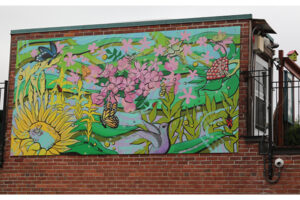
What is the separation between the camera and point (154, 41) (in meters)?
13.4

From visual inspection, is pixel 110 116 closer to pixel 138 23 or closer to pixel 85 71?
pixel 85 71

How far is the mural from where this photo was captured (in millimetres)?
12789

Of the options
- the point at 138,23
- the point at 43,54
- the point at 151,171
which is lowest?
the point at 151,171

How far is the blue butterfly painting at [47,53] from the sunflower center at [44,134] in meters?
1.40

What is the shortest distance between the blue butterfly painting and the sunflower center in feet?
4.61

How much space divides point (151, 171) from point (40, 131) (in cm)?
260

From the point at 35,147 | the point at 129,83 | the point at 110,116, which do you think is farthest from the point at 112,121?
the point at 35,147

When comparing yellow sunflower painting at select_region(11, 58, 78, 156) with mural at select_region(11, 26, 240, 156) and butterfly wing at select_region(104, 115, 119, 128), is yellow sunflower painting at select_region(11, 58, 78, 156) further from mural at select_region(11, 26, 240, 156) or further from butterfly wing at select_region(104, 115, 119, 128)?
butterfly wing at select_region(104, 115, 119, 128)

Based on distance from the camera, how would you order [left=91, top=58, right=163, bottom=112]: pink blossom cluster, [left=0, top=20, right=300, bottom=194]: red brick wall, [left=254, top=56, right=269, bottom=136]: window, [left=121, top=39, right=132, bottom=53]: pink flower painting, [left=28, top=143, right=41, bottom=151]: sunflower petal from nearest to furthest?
1. [left=0, top=20, right=300, bottom=194]: red brick wall
2. [left=254, top=56, right=269, bottom=136]: window
3. [left=91, top=58, right=163, bottom=112]: pink blossom cluster
4. [left=121, top=39, right=132, bottom=53]: pink flower painting
5. [left=28, top=143, right=41, bottom=151]: sunflower petal

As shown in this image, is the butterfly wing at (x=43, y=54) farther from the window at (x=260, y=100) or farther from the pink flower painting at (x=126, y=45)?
the window at (x=260, y=100)

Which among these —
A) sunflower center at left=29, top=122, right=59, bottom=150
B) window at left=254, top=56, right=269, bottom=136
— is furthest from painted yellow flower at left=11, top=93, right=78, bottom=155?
window at left=254, top=56, right=269, bottom=136

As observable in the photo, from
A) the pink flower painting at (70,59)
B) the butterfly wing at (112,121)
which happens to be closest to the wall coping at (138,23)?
the pink flower painting at (70,59)

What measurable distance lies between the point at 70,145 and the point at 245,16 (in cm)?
443

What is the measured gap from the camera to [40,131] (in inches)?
545
